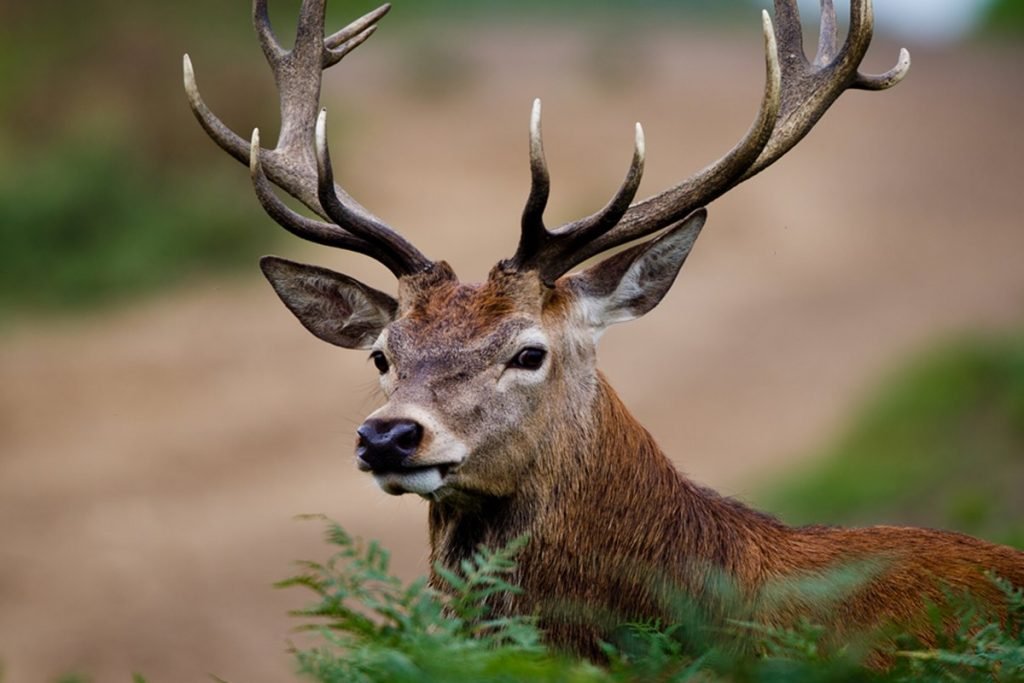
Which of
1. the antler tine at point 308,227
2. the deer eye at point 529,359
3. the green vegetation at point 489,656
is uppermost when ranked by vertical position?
the antler tine at point 308,227

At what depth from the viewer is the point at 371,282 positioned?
60.1 ft

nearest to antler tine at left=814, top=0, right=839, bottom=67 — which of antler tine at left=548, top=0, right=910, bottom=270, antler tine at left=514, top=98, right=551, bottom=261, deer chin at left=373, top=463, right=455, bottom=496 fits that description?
antler tine at left=548, top=0, right=910, bottom=270

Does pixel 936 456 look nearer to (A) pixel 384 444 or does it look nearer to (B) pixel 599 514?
(B) pixel 599 514

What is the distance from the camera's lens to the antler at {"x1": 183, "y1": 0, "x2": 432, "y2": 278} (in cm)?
607

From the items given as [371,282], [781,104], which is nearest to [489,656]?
[781,104]

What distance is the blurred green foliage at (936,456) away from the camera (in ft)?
34.7

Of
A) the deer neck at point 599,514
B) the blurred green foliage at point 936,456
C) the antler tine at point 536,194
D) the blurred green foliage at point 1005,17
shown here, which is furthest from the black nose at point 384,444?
the blurred green foliage at point 1005,17

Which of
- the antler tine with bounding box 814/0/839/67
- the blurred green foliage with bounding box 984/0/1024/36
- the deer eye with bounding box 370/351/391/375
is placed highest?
the blurred green foliage with bounding box 984/0/1024/36

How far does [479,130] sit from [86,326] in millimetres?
10657

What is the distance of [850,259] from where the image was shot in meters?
21.6

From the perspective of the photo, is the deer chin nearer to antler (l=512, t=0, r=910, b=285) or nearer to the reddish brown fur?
the reddish brown fur

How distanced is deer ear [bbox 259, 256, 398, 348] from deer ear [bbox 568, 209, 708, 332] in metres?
0.80

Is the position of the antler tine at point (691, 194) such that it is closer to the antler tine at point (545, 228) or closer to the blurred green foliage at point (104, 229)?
the antler tine at point (545, 228)

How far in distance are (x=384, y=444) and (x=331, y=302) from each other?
154 centimetres
